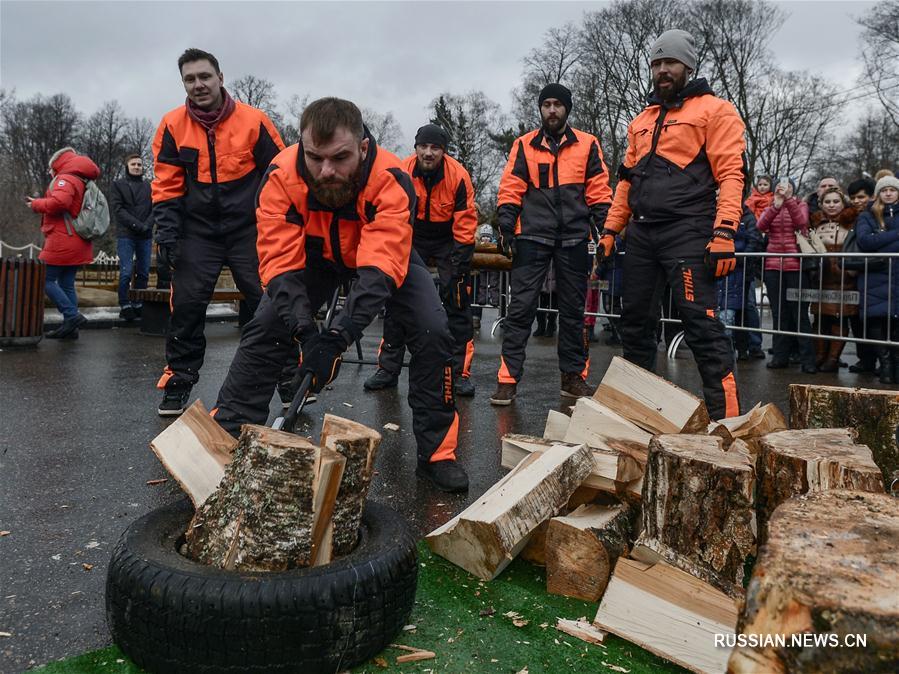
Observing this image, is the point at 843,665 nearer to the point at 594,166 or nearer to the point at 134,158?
the point at 594,166

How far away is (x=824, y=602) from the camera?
124 centimetres

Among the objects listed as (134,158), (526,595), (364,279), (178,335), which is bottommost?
(526,595)

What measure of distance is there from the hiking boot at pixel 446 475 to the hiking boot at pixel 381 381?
2491 mm

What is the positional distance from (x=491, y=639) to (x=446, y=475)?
1.31m

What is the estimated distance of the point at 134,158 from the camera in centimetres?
1032

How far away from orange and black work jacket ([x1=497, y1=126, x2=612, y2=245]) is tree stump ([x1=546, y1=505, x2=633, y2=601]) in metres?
3.53

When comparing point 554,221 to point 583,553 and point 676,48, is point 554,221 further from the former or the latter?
point 583,553

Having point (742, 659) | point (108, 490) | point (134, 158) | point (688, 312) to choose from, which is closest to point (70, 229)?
point (134, 158)

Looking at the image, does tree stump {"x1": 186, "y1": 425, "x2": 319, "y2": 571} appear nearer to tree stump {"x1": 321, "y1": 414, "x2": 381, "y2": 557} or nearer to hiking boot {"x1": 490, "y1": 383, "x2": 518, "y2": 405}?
tree stump {"x1": 321, "y1": 414, "x2": 381, "y2": 557}

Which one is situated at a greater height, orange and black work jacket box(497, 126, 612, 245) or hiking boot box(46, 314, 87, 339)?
orange and black work jacket box(497, 126, 612, 245)

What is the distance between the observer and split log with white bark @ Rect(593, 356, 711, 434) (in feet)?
10.5

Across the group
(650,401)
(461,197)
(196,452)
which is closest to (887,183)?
(461,197)

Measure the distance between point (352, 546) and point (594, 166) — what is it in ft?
14.1

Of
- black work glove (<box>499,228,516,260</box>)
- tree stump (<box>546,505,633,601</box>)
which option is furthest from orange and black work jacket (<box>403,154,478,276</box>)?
tree stump (<box>546,505,633,601</box>)
